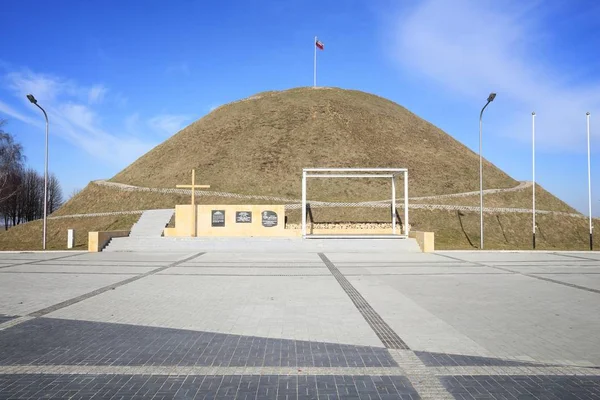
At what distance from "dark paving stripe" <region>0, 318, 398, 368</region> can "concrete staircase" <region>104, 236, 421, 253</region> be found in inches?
641

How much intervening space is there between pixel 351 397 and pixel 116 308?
18.6 ft

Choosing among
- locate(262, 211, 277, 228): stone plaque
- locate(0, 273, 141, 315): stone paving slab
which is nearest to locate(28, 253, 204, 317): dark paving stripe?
locate(0, 273, 141, 315): stone paving slab

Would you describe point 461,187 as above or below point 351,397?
above

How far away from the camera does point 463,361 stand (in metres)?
5.00

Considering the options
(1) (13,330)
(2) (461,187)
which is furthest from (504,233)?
(1) (13,330)

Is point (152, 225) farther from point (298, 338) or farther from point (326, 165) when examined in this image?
point (326, 165)

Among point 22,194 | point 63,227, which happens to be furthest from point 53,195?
point 63,227

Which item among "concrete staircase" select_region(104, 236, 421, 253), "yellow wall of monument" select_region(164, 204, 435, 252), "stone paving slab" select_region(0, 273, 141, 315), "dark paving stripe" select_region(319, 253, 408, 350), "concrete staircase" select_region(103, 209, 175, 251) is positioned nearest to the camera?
"dark paving stripe" select_region(319, 253, 408, 350)

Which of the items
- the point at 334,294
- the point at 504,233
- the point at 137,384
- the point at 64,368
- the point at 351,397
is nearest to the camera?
the point at 351,397

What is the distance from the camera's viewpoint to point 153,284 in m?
10.9

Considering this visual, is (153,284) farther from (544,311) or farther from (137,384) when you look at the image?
(544,311)

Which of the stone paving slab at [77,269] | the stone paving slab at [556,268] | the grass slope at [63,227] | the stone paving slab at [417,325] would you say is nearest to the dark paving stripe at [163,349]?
the stone paving slab at [417,325]

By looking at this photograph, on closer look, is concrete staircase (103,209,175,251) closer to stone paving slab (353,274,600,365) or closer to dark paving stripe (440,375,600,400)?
stone paving slab (353,274,600,365)

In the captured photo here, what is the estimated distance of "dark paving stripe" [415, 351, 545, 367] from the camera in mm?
4891
